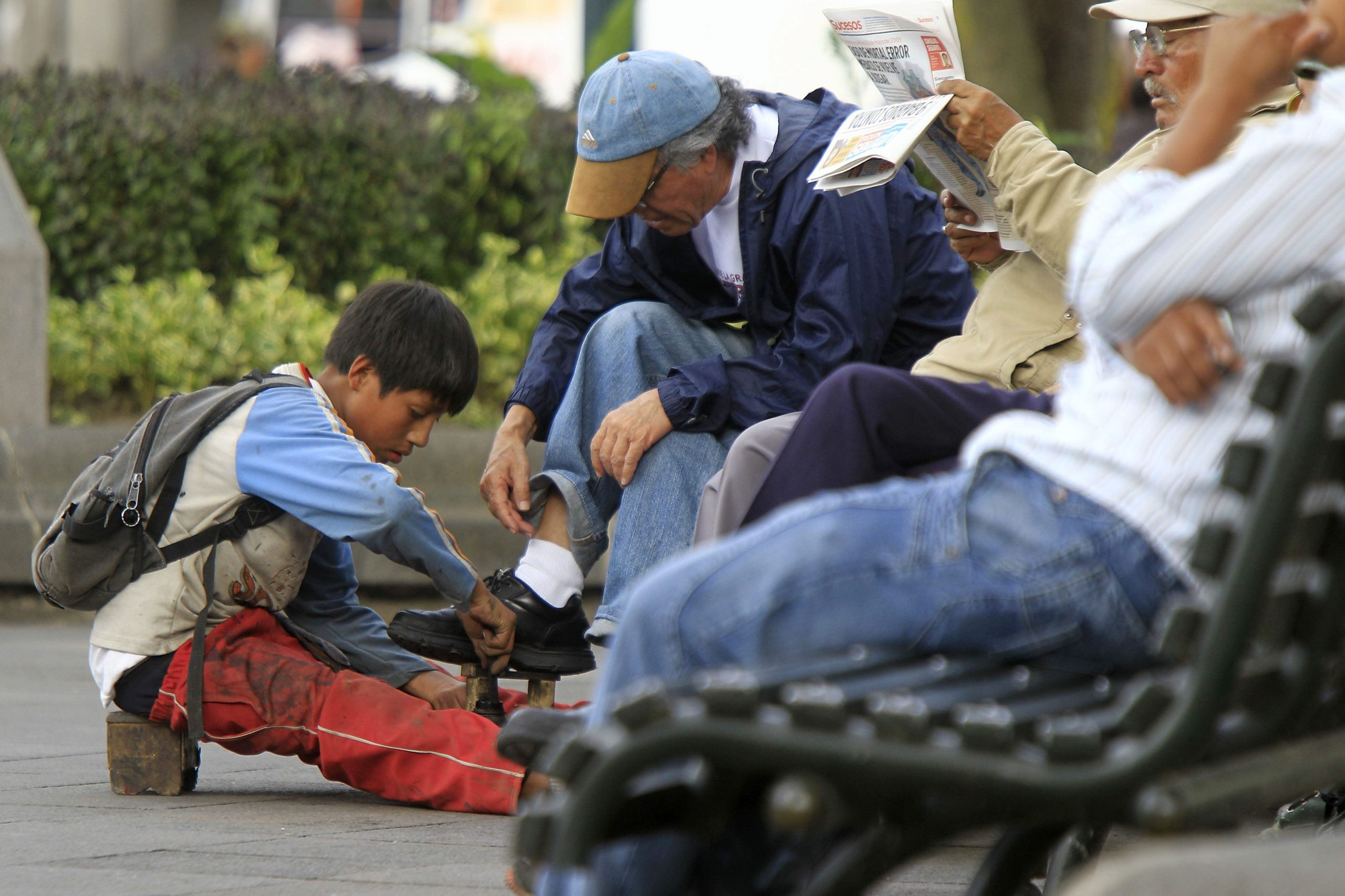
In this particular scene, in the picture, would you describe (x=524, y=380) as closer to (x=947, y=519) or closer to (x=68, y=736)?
(x=68, y=736)

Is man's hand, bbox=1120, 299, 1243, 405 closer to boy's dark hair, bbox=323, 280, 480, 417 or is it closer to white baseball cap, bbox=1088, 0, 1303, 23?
white baseball cap, bbox=1088, 0, 1303, 23

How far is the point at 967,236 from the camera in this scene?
324cm

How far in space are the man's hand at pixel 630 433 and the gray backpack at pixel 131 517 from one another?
76cm

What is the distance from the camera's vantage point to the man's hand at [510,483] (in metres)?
3.65

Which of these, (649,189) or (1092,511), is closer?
(1092,511)

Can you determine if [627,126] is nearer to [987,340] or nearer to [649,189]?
[649,189]

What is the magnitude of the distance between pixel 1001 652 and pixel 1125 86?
13818 millimetres

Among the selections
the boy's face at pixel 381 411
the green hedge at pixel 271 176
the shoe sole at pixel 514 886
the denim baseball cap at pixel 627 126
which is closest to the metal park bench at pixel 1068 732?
the shoe sole at pixel 514 886

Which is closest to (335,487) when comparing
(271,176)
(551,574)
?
(551,574)

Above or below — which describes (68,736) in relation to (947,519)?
below

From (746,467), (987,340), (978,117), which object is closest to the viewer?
(746,467)

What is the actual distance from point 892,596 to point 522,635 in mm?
2076

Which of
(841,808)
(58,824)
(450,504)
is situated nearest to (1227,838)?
(841,808)

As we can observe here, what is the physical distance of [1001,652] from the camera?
159cm
